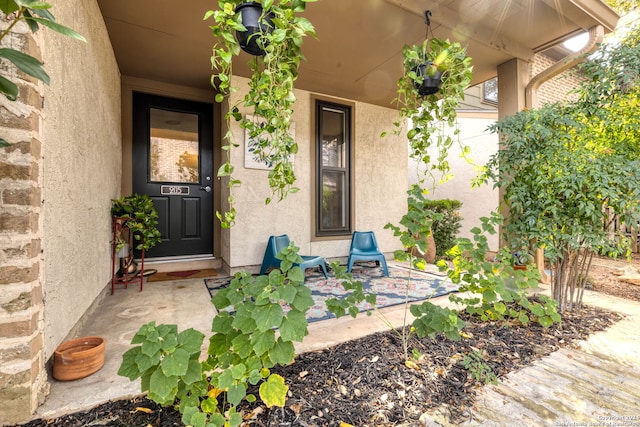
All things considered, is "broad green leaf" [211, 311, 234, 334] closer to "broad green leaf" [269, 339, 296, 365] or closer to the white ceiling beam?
"broad green leaf" [269, 339, 296, 365]

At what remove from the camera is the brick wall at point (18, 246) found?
1.01 meters

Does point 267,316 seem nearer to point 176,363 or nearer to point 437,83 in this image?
point 176,363

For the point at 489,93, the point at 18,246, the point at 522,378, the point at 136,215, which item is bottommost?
the point at 522,378

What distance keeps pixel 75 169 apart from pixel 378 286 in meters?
2.61

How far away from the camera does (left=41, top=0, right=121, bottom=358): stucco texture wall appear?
1.28 metres

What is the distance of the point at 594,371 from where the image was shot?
143 cm

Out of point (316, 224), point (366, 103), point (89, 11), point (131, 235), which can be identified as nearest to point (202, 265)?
point (131, 235)

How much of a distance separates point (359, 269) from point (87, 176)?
115 inches

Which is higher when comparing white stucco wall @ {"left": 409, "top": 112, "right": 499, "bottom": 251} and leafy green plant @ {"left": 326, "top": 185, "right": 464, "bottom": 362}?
white stucco wall @ {"left": 409, "top": 112, "right": 499, "bottom": 251}

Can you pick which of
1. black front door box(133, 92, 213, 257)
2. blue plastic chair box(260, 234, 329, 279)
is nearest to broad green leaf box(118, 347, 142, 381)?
blue plastic chair box(260, 234, 329, 279)

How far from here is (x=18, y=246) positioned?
1.03 m

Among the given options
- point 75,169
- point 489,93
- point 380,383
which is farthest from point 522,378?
point 489,93

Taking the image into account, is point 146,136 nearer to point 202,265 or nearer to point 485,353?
point 202,265

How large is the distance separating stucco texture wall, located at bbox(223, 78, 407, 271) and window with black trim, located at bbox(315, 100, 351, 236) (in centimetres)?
12
